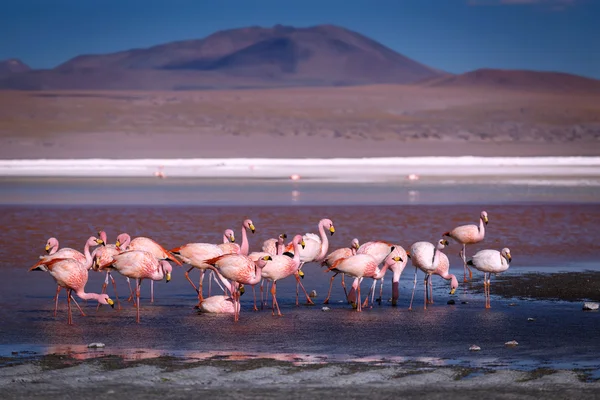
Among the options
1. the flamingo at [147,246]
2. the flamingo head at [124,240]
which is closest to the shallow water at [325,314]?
the flamingo at [147,246]

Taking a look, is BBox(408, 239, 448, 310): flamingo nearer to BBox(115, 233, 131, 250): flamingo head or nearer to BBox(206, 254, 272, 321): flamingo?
BBox(206, 254, 272, 321): flamingo

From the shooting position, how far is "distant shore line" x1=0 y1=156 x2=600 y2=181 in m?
45.2

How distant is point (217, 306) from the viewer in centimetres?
1212

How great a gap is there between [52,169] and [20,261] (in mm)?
35744

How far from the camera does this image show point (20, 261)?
16.5 m

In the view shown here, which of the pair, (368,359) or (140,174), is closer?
(368,359)

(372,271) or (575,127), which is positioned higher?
(575,127)

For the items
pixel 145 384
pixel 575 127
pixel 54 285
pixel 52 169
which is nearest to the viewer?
pixel 145 384

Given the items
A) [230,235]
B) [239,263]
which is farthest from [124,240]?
[239,263]

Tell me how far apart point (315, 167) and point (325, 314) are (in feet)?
139

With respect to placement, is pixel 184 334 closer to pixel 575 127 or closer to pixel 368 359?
pixel 368 359

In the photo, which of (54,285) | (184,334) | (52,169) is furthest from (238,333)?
(52,169)

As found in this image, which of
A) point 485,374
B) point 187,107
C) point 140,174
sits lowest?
point 485,374

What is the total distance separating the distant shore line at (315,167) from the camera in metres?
45.2
